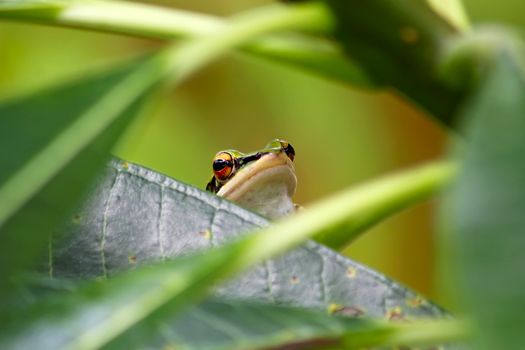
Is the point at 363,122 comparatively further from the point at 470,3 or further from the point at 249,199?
the point at 249,199

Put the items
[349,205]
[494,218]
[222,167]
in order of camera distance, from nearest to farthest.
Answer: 1. [494,218]
2. [349,205]
3. [222,167]

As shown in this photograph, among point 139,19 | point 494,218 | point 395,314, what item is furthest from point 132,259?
point 494,218

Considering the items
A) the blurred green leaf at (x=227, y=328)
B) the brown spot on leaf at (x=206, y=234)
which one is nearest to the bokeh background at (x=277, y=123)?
the brown spot on leaf at (x=206, y=234)

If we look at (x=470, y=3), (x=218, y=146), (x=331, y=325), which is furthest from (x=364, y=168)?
(x=331, y=325)

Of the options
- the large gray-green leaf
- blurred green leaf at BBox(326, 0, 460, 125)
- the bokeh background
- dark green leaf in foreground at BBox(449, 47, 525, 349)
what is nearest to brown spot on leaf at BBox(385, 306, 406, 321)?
the large gray-green leaf

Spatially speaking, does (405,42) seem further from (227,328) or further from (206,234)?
(206,234)

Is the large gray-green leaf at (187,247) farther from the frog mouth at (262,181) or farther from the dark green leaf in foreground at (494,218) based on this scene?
the frog mouth at (262,181)
